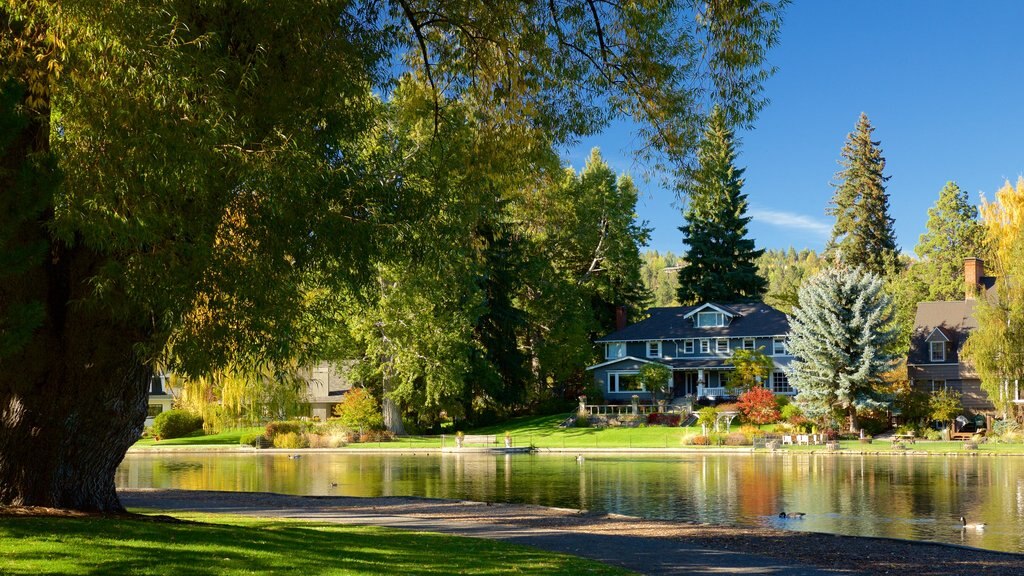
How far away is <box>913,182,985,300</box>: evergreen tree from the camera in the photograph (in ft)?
249

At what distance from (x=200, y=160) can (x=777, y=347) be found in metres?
56.4

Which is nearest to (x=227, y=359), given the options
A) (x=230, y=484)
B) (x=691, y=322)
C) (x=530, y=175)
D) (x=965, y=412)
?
(x=530, y=175)

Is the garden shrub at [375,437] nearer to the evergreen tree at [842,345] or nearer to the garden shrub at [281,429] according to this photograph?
the garden shrub at [281,429]

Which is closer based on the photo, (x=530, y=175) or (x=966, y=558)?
(x=966, y=558)

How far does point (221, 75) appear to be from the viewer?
470 inches

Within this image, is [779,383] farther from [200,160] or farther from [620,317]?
[200,160]

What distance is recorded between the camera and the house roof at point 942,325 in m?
59.1

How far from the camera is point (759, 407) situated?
2050 inches

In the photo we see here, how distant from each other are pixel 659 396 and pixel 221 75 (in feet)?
177

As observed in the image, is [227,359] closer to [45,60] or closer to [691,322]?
[45,60]

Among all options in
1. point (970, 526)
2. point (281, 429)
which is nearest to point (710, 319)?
point (281, 429)

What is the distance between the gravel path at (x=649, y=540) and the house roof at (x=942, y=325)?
45096 mm

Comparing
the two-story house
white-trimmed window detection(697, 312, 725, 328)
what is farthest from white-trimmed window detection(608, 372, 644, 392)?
white-trimmed window detection(697, 312, 725, 328)

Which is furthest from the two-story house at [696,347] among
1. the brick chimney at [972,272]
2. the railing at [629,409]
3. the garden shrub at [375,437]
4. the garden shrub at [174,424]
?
the garden shrub at [174,424]
